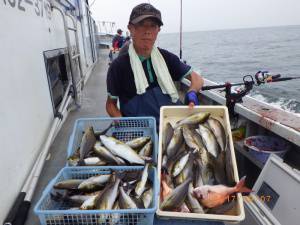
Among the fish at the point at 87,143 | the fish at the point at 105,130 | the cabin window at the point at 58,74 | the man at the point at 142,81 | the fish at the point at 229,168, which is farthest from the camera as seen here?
the cabin window at the point at 58,74

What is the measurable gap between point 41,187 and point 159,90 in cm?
162

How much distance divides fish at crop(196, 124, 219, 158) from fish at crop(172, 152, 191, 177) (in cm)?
28

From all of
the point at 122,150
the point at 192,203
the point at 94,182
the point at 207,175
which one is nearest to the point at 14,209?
the point at 94,182

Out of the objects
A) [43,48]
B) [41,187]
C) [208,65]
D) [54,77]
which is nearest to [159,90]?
[41,187]

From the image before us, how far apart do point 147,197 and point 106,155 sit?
574 mm

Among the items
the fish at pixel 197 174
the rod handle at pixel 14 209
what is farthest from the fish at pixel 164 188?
the rod handle at pixel 14 209

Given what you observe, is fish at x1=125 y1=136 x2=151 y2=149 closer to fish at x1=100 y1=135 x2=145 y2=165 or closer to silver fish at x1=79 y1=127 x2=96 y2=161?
fish at x1=100 y1=135 x2=145 y2=165

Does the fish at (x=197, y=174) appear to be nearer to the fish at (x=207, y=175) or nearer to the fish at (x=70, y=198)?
the fish at (x=207, y=175)

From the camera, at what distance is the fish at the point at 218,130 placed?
92.7 inches

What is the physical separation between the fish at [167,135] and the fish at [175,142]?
0.03 metres

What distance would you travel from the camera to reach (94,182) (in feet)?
6.15

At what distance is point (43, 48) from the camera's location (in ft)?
13.0

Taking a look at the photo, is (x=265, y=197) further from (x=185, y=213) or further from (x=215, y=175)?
(x=185, y=213)

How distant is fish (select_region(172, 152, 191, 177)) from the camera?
2.06 meters
